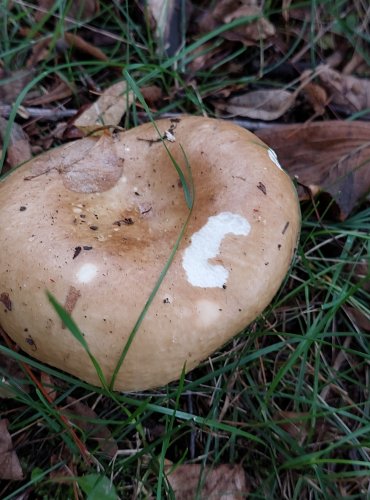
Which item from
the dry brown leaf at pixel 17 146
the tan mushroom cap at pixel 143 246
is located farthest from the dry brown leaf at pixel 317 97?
the dry brown leaf at pixel 17 146

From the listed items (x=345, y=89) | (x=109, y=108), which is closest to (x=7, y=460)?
(x=109, y=108)

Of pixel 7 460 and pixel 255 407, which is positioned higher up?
pixel 7 460

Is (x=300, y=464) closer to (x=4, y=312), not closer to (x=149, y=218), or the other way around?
(x=149, y=218)

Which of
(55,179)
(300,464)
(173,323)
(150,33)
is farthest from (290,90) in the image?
(300,464)

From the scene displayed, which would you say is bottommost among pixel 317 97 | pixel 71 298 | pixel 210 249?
→ pixel 317 97

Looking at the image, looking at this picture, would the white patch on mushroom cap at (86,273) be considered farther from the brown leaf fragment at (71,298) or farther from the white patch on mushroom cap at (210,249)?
the white patch on mushroom cap at (210,249)

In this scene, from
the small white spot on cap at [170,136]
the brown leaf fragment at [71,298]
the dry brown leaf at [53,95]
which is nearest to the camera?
the brown leaf fragment at [71,298]

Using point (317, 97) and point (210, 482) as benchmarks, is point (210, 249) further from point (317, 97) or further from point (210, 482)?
point (317, 97)

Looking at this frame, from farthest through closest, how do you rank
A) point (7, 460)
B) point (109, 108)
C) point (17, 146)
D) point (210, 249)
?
1. point (109, 108)
2. point (17, 146)
3. point (7, 460)
4. point (210, 249)
